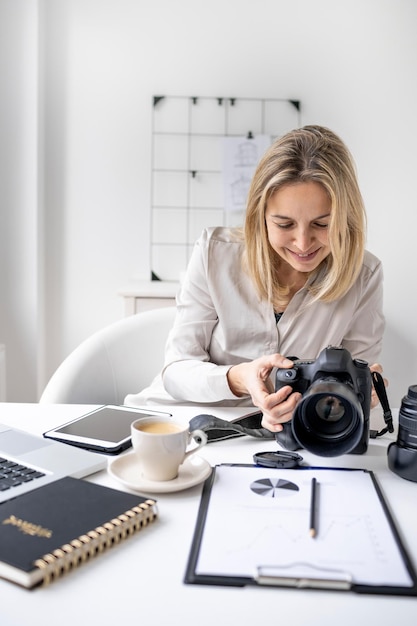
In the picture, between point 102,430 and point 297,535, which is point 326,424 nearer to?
point 297,535

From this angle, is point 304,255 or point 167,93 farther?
point 167,93

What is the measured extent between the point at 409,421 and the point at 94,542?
0.46 meters

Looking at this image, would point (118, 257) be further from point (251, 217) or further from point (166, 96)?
point (251, 217)

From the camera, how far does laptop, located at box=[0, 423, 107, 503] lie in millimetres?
779

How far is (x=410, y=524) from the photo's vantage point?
729mm

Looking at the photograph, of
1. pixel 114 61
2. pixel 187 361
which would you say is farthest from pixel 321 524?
pixel 114 61

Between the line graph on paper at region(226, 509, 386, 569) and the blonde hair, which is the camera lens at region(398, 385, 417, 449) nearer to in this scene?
the line graph on paper at region(226, 509, 386, 569)

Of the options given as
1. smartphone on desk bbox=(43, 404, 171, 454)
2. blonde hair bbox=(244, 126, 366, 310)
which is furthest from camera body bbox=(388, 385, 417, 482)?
blonde hair bbox=(244, 126, 366, 310)

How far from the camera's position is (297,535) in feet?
2.21

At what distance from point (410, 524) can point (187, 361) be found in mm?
683

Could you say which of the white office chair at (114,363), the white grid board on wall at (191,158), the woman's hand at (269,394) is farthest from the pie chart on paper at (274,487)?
the white grid board on wall at (191,158)

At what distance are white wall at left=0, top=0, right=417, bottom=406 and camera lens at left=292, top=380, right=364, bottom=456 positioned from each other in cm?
210

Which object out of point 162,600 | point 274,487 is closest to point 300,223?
point 274,487

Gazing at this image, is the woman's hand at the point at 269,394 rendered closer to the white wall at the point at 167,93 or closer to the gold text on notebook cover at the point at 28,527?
the gold text on notebook cover at the point at 28,527
